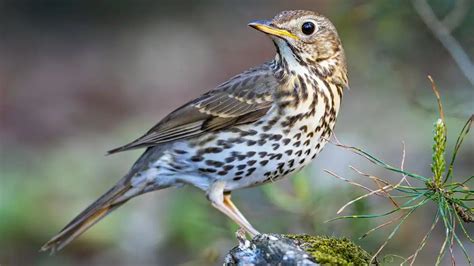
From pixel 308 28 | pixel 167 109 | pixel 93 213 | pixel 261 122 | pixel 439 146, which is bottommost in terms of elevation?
pixel 167 109

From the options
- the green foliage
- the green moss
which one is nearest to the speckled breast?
the green moss

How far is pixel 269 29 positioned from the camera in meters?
3.93

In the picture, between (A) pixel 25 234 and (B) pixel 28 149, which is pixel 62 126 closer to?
(B) pixel 28 149

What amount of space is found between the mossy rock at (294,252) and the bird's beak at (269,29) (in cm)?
117

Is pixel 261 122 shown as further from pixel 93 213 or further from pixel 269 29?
pixel 93 213

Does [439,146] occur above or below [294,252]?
above

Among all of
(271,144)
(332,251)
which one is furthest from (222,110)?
(332,251)

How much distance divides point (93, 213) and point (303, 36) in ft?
4.42

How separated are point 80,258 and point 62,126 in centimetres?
284

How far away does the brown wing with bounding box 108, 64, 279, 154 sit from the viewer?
416 cm

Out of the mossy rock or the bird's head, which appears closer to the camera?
the mossy rock

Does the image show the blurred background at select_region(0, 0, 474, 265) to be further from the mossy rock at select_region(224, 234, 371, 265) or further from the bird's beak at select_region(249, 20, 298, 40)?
the mossy rock at select_region(224, 234, 371, 265)

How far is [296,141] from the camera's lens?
3980mm

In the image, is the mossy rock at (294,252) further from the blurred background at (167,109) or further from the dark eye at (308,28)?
the blurred background at (167,109)
